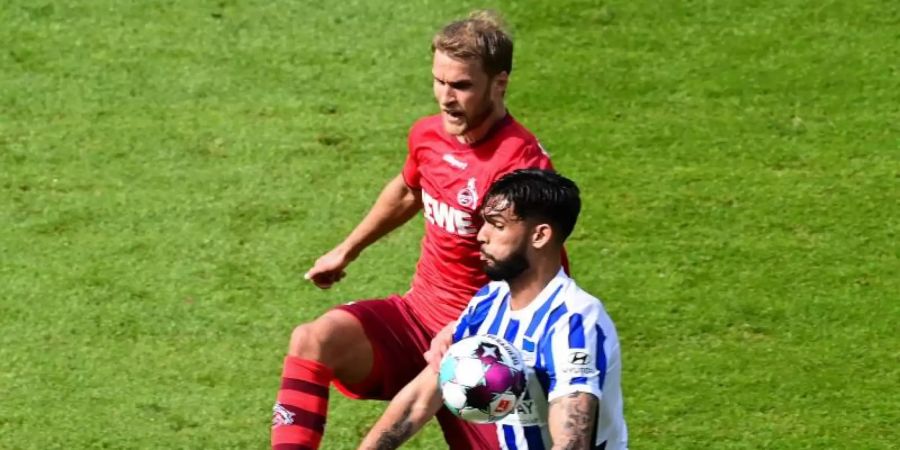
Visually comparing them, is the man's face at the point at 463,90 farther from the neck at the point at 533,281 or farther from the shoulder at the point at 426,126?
the neck at the point at 533,281

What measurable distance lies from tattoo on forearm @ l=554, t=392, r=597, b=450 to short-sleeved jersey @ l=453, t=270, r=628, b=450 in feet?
0.07

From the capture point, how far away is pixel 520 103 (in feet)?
32.2

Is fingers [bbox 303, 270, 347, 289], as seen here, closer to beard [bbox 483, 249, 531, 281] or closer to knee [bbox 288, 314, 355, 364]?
knee [bbox 288, 314, 355, 364]

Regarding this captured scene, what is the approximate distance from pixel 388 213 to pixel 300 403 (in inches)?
37.2

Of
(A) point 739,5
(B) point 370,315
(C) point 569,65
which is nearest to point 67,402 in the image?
(B) point 370,315

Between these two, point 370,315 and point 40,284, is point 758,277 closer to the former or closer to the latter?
point 370,315

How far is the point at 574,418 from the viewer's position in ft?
16.7

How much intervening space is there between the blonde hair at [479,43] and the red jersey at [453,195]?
0.79 feet

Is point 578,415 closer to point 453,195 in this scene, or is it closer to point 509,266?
point 509,266

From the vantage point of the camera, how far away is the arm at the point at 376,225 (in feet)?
22.6

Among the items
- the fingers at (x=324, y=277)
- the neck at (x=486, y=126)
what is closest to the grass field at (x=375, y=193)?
the fingers at (x=324, y=277)

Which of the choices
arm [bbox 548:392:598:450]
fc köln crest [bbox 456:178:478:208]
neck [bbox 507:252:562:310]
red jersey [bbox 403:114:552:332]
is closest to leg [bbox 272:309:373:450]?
red jersey [bbox 403:114:552:332]

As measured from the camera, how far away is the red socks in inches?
251

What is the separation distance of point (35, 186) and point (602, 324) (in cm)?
494
